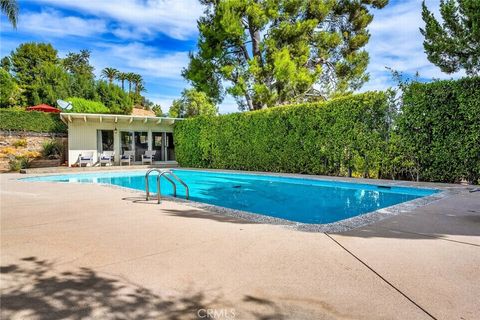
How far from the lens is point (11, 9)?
44.4ft

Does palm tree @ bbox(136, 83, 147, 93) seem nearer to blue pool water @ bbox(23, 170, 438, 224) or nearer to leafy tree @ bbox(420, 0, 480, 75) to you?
blue pool water @ bbox(23, 170, 438, 224)

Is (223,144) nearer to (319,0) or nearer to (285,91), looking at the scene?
(285,91)

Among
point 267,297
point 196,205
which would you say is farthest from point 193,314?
point 196,205

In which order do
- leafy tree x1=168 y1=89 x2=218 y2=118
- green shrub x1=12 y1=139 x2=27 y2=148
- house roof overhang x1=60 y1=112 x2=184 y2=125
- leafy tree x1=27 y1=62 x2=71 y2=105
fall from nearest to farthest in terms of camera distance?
1. house roof overhang x1=60 y1=112 x2=184 y2=125
2. green shrub x1=12 y1=139 x2=27 y2=148
3. leafy tree x1=168 y1=89 x2=218 y2=118
4. leafy tree x1=27 y1=62 x2=71 y2=105

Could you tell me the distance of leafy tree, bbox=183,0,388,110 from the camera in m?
17.0

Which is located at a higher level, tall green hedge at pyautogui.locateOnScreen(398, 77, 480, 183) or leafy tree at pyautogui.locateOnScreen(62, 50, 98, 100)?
leafy tree at pyautogui.locateOnScreen(62, 50, 98, 100)

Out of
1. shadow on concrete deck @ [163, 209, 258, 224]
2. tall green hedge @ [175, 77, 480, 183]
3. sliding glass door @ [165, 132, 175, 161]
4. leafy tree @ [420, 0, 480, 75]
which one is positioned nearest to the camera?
shadow on concrete deck @ [163, 209, 258, 224]

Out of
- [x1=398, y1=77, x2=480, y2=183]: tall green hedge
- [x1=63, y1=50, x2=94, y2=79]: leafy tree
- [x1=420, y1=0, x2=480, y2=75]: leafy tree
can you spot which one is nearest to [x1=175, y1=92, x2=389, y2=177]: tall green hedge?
[x1=398, y1=77, x2=480, y2=183]: tall green hedge

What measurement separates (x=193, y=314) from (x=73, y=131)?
18.9 m

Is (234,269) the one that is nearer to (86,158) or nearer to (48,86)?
(86,158)

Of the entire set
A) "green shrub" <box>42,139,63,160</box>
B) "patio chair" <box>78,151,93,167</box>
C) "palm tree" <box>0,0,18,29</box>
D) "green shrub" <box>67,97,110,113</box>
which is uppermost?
"palm tree" <box>0,0,18,29</box>

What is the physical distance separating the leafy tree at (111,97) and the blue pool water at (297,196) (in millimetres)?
21573

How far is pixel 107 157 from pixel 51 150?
3.49 metres

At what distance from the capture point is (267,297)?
2398 mm
